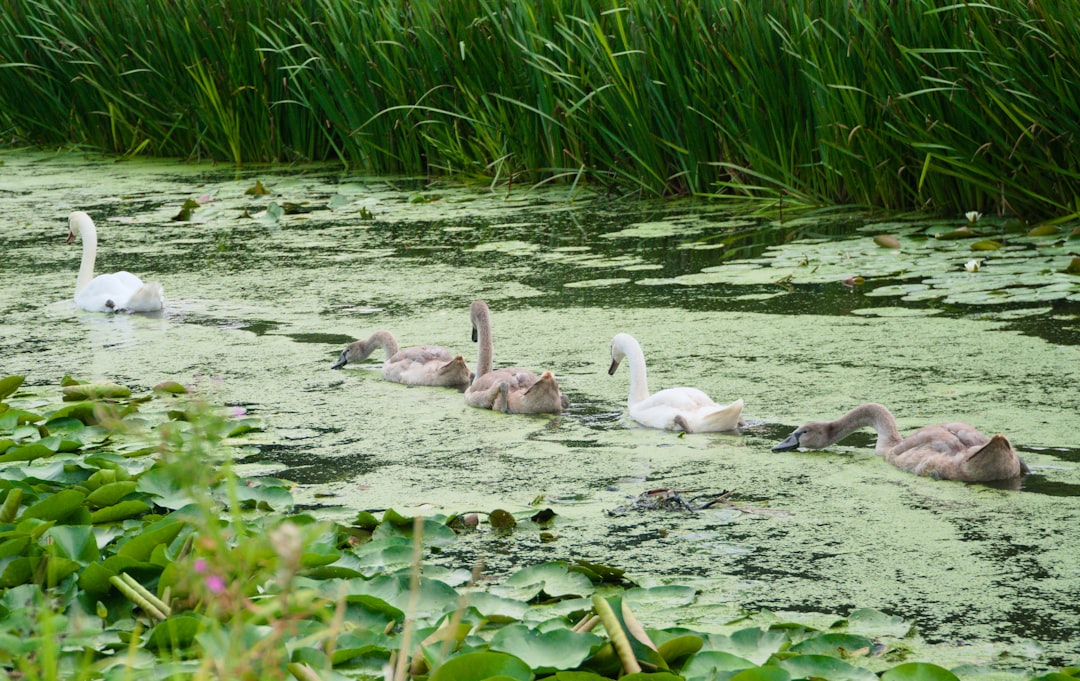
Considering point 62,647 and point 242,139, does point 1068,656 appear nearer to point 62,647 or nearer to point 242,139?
point 62,647

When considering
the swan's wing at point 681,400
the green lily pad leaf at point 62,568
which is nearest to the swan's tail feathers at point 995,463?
the swan's wing at point 681,400

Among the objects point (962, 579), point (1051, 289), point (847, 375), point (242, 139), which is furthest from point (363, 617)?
point (242, 139)

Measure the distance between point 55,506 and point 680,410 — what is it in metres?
1.74

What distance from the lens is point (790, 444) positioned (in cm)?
374

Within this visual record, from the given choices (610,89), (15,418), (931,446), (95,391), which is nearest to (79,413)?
(15,418)

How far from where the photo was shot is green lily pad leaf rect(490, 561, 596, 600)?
2670mm

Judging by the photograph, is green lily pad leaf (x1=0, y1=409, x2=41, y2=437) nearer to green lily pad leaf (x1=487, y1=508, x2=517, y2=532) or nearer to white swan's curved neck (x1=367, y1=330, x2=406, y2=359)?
white swan's curved neck (x1=367, y1=330, x2=406, y2=359)

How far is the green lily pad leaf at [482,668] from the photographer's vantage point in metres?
2.09

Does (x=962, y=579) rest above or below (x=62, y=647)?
below

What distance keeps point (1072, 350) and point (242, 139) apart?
267 inches

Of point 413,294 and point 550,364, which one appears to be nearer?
point 550,364

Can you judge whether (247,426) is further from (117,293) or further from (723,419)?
(117,293)

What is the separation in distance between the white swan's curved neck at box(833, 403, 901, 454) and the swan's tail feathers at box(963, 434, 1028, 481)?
11.6 inches

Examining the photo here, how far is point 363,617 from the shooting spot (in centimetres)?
245
